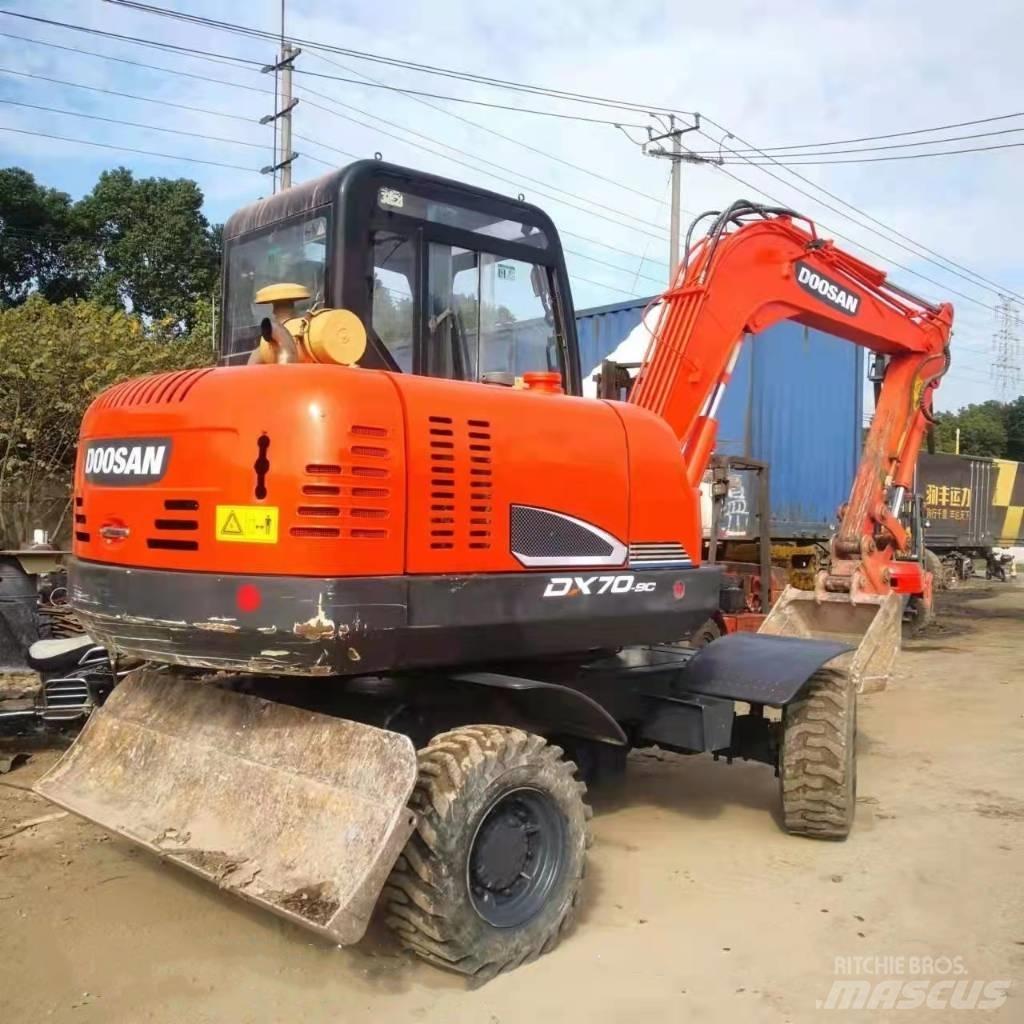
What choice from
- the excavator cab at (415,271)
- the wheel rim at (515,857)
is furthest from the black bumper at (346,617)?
the excavator cab at (415,271)

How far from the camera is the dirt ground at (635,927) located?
134 inches

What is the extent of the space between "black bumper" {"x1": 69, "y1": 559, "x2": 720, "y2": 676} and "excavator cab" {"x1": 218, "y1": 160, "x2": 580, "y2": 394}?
3.15 feet

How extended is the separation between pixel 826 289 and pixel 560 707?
473 cm

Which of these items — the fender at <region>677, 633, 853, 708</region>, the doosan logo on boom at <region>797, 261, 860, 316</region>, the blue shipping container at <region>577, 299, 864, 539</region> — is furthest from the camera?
the blue shipping container at <region>577, 299, 864, 539</region>

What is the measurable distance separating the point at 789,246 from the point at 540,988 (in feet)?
17.3

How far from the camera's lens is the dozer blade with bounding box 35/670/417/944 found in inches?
127

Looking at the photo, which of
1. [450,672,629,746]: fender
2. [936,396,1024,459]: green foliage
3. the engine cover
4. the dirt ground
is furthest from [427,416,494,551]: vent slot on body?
[936,396,1024,459]: green foliage

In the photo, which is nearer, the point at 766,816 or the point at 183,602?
the point at 183,602

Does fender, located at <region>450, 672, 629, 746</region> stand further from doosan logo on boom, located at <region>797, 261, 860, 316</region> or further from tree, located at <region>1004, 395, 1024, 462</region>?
tree, located at <region>1004, 395, 1024, 462</region>

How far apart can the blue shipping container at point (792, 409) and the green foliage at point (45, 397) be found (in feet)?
18.5

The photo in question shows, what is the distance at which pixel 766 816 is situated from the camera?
216 inches

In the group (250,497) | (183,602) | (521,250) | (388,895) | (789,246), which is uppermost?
(789,246)

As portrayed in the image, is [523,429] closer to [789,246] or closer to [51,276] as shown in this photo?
[789,246]

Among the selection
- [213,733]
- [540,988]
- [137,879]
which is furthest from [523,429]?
[137,879]
